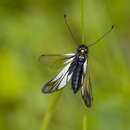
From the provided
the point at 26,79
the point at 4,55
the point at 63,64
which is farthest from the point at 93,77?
the point at 63,64

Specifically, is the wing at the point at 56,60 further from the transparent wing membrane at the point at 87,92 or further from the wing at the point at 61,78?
the transparent wing membrane at the point at 87,92

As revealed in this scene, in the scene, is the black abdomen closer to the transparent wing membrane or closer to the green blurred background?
the transparent wing membrane

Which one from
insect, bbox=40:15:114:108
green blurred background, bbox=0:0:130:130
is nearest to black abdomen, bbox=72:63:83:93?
insect, bbox=40:15:114:108

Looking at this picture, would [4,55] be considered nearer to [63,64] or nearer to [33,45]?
[33,45]

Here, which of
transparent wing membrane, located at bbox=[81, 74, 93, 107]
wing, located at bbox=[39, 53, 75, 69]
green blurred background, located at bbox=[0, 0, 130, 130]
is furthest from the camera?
green blurred background, located at bbox=[0, 0, 130, 130]

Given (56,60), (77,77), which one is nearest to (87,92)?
(77,77)

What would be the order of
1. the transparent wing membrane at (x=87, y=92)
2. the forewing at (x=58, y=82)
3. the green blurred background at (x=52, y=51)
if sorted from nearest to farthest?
the transparent wing membrane at (x=87, y=92) → the forewing at (x=58, y=82) → the green blurred background at (x=52, y=51)

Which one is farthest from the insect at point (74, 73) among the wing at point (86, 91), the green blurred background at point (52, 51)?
the green blurred background at point (52, 51)

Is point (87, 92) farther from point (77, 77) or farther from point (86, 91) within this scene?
point (77, 77)
